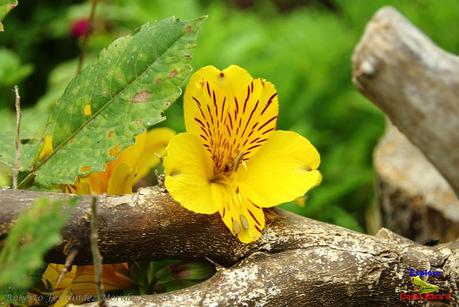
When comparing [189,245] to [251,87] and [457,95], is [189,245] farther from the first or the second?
[457,95]

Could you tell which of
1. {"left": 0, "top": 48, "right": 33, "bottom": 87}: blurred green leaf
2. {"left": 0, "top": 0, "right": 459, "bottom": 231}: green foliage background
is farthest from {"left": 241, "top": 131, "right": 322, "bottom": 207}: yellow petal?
{"left": 0, "top": 0, "right": 459, "bottom": 231}: green foliage background

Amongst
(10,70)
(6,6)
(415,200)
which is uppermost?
(6,6)

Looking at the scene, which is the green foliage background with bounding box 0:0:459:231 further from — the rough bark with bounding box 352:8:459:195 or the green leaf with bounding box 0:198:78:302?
the green leaf with bounding box 0:198:78:302

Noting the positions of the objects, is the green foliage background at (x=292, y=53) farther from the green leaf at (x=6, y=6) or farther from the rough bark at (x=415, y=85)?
the green leaf at (x=6, y=6)

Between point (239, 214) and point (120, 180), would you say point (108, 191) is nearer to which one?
point (120, 180)

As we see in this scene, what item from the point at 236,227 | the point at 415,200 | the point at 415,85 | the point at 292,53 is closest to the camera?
the point at 236,227

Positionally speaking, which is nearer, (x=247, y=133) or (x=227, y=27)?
(x=247, y=133)

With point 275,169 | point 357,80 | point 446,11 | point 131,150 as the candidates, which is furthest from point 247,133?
point 446,11

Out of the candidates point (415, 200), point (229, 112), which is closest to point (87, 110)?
point (229, 112)
